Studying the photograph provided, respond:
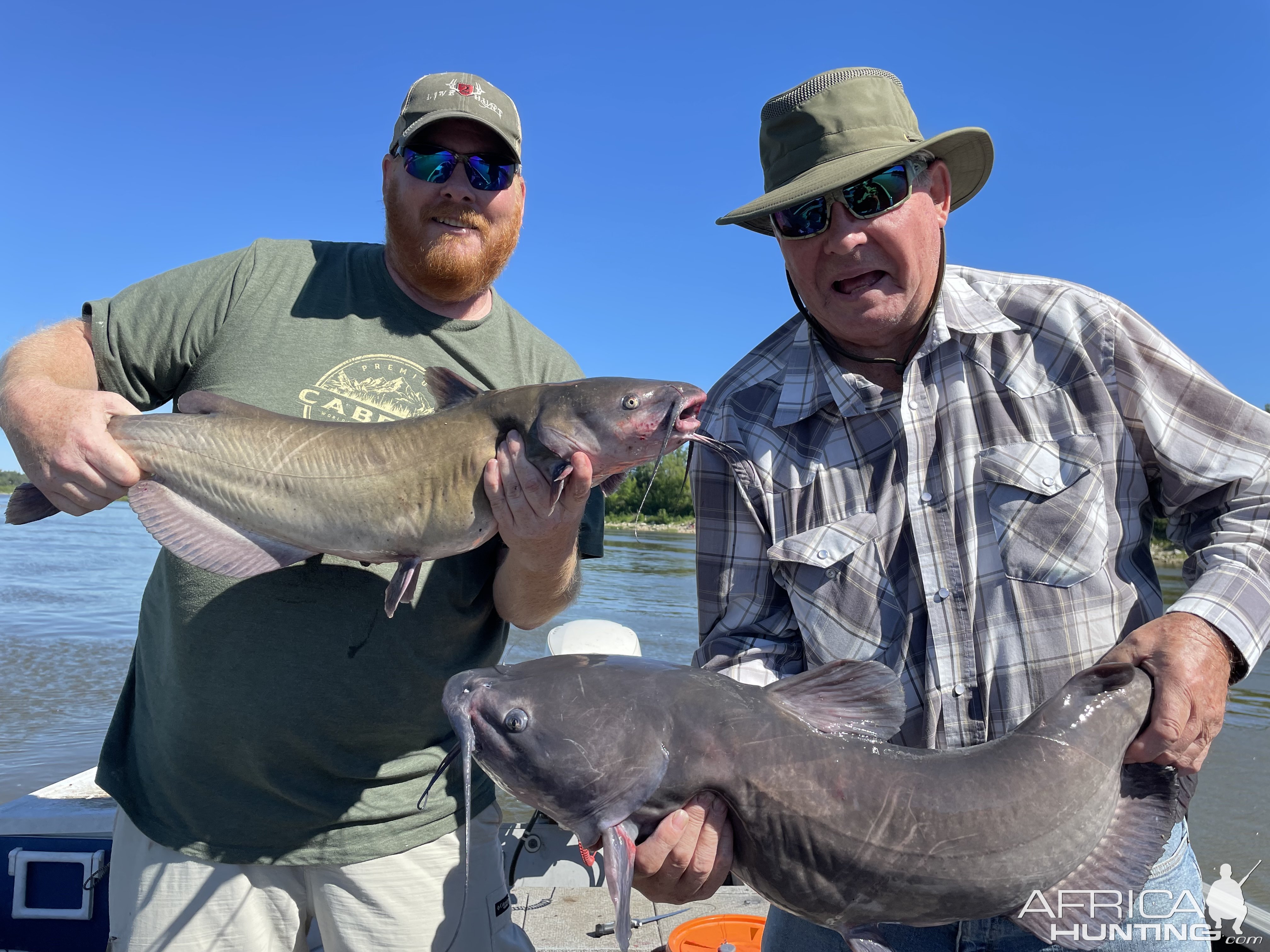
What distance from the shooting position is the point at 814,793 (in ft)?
5.79

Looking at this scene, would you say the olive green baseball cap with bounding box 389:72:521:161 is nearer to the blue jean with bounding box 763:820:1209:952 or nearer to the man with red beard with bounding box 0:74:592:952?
the man with red beard with bounding box 0:74:592:952

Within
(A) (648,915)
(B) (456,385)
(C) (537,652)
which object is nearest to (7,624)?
(C) (537,652)

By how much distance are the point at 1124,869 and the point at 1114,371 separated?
4.14ft

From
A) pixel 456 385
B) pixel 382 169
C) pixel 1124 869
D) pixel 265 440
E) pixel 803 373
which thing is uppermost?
pixel 382 169

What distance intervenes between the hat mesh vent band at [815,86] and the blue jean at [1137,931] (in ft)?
7.40

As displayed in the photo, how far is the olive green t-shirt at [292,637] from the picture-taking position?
2598mm

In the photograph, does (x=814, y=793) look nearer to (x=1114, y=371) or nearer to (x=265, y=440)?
(x=1114, y=371)

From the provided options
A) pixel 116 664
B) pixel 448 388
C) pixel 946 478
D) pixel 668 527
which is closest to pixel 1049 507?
pixel 946 478

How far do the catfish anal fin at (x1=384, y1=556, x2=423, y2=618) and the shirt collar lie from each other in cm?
120

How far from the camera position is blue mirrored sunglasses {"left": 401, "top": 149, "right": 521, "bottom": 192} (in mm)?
2939

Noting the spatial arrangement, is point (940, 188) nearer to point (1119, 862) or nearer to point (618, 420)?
point (618, 420)

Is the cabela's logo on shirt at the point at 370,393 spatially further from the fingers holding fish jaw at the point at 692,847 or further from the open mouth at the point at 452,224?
the fingers holding fish jaw at the point at 692,847

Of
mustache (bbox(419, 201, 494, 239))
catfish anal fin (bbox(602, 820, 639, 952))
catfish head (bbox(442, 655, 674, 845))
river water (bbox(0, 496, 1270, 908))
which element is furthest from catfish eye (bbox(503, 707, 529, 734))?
river water (bbox(0, 496, 1270, 908))

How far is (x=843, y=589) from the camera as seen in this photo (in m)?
2.47
